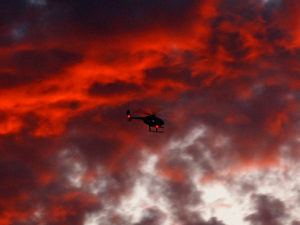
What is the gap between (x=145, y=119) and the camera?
611ft
